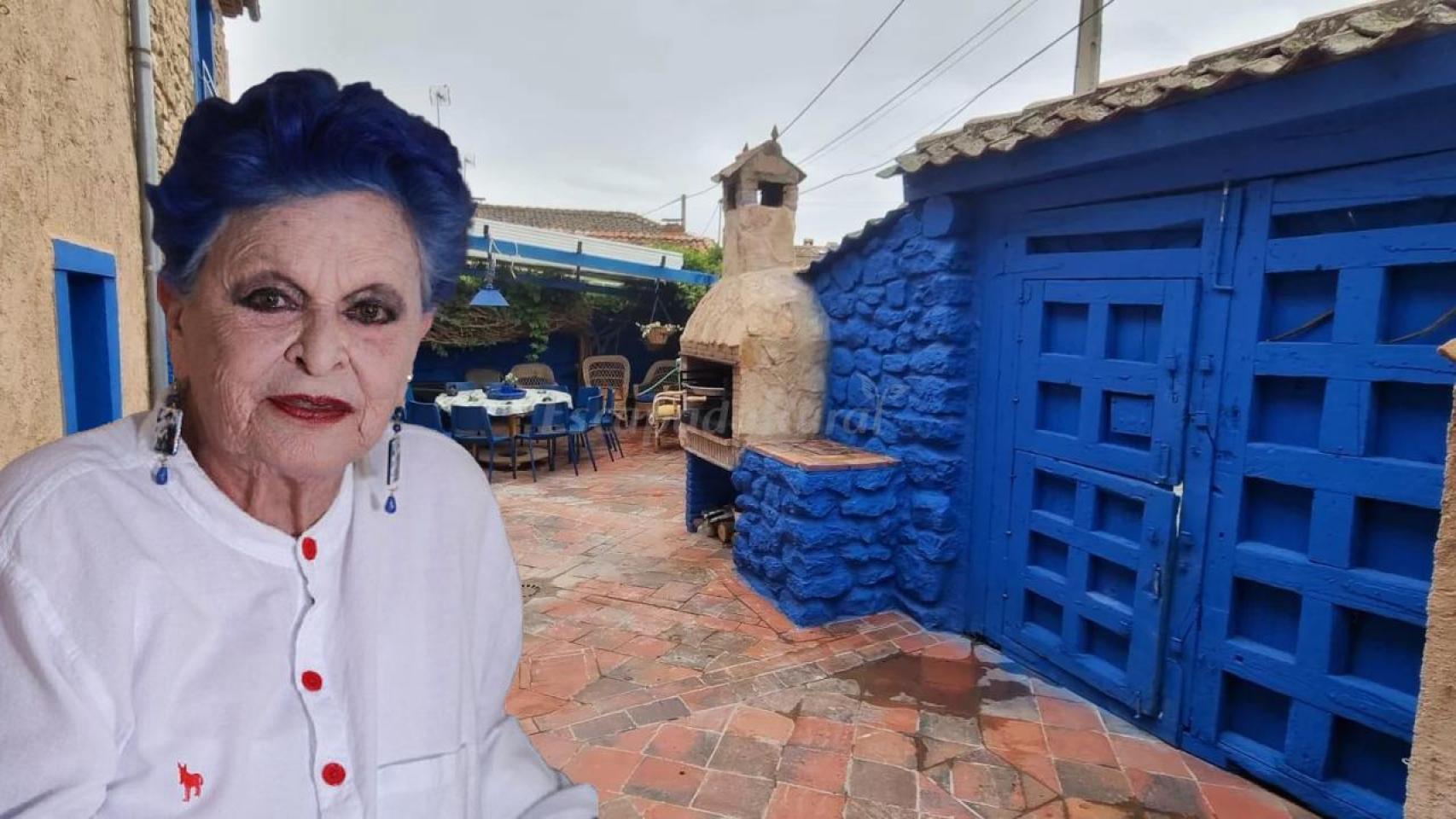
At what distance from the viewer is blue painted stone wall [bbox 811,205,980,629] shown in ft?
13.5

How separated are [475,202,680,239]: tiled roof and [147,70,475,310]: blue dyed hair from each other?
1849 cm

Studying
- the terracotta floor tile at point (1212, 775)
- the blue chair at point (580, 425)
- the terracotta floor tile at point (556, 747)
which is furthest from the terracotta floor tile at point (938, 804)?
the blue chair at point (580, 425)

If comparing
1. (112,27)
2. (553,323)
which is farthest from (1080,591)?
(553,323)

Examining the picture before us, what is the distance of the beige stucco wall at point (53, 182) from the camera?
5.94 feet

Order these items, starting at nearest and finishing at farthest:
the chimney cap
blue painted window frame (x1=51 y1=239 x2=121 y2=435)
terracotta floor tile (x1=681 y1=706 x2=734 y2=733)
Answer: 1. blue painted window frame (x1=51 y1=239 x2=121 y2=435)
2. terracotta floor tile (x1=681 y1=706 x2=734 y2=733)
3. the chimney cap

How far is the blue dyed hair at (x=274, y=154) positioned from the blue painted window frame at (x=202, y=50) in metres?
4.92

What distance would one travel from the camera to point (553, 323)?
12531mm

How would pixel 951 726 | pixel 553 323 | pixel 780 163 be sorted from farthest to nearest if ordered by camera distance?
1. pixel 553 323
2. pixel 780 163
3. pixel 951 726

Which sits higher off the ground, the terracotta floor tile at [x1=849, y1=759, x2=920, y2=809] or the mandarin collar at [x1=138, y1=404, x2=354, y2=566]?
the mandarin collar at [x1=138, y1=404, x2=354, y2=566]

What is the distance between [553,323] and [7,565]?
12028mm

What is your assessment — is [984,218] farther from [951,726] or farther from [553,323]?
[553,323]

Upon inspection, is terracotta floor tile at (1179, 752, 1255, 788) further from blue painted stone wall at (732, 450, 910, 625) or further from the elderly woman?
the elderly woman

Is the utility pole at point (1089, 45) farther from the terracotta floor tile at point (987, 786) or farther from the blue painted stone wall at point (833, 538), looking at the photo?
the terracotta floor tile at point (987, 786)

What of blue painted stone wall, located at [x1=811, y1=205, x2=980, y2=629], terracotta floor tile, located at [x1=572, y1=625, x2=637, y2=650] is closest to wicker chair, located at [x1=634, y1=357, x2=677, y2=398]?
blue painted stone wall, located at [x1=811, y1=205, x2=980, y2=629]
